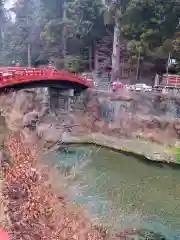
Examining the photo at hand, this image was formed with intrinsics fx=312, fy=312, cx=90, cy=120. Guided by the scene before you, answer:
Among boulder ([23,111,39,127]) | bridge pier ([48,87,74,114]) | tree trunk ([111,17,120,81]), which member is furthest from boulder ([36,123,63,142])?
tree trunk ([111,17,120,81])

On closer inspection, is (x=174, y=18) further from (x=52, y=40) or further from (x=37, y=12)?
(x=37, y=12)

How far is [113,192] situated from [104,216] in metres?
3.25

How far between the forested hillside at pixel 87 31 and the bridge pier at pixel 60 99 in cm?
606

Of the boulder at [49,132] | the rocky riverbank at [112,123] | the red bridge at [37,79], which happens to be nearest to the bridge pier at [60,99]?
the rocky riverbank at [112,123]

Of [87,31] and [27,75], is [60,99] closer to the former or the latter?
[87,31]

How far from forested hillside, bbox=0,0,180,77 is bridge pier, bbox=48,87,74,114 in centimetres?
606

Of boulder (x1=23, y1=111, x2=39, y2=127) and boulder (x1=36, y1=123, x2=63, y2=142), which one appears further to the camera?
boulder (x1=36, y1=123, x2=63, y2=142)

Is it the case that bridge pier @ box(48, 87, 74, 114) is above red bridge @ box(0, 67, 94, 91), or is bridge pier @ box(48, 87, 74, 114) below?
below

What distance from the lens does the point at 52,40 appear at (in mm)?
36312

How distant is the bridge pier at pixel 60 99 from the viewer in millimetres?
29894

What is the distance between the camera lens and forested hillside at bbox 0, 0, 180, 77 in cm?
2808

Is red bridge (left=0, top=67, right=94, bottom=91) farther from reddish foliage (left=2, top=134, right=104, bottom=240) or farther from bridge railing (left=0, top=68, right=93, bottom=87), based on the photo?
reddish foliage (left=2, top=134, right=104, bottom=240)

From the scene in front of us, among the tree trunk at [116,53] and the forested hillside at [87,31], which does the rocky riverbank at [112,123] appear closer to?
the tree trunk at [116,53]

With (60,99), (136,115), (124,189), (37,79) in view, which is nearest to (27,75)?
(37,79)
